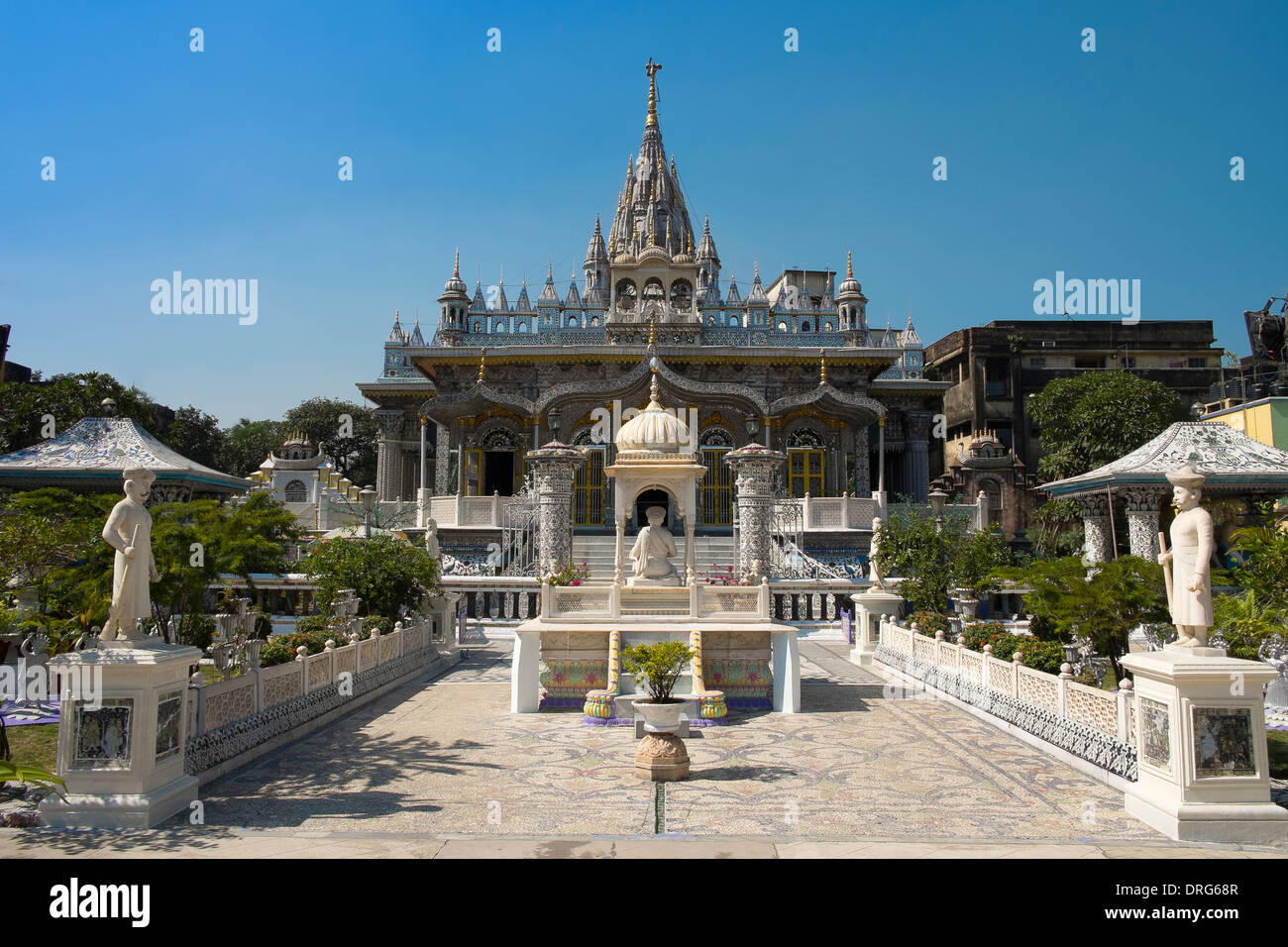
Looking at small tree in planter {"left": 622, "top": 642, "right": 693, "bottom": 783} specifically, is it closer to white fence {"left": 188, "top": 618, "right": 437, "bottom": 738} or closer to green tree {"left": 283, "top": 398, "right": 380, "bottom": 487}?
white fence {"left": 188, "top": 618, "right": 437, "bottom": 738}

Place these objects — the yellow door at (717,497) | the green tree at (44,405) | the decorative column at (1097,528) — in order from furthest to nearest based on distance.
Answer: the yellow door at (717,497), the green tree at (44,405), the decorative column at (1097,528)

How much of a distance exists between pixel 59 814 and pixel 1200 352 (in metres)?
54.7

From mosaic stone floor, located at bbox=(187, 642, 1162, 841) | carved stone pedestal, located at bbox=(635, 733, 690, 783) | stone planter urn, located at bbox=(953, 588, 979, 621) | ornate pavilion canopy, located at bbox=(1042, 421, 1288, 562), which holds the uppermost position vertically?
ornate pavilion canopy, located at bbox=(1042, 421, 1288, 562)

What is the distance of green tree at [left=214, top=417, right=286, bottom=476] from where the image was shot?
53.3m

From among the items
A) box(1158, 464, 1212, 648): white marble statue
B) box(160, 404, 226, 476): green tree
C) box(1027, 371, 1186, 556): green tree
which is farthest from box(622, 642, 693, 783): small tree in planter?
box(160, 404, 226, 476): green tree

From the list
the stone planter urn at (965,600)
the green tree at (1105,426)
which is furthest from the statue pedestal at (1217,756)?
the green tree at (1105,426)

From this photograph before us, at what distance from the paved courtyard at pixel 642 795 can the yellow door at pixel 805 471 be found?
1912cm

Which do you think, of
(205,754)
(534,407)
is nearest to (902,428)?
(534,407)

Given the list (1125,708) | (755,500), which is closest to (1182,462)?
(755,500)

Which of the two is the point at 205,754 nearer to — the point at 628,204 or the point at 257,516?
the point at 257,516

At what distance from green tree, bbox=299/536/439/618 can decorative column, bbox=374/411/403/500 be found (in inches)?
751

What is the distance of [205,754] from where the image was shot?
7270 mm

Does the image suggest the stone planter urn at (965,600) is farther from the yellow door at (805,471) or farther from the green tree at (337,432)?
the green tree at (337,432)

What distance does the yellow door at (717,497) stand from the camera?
27625mm
